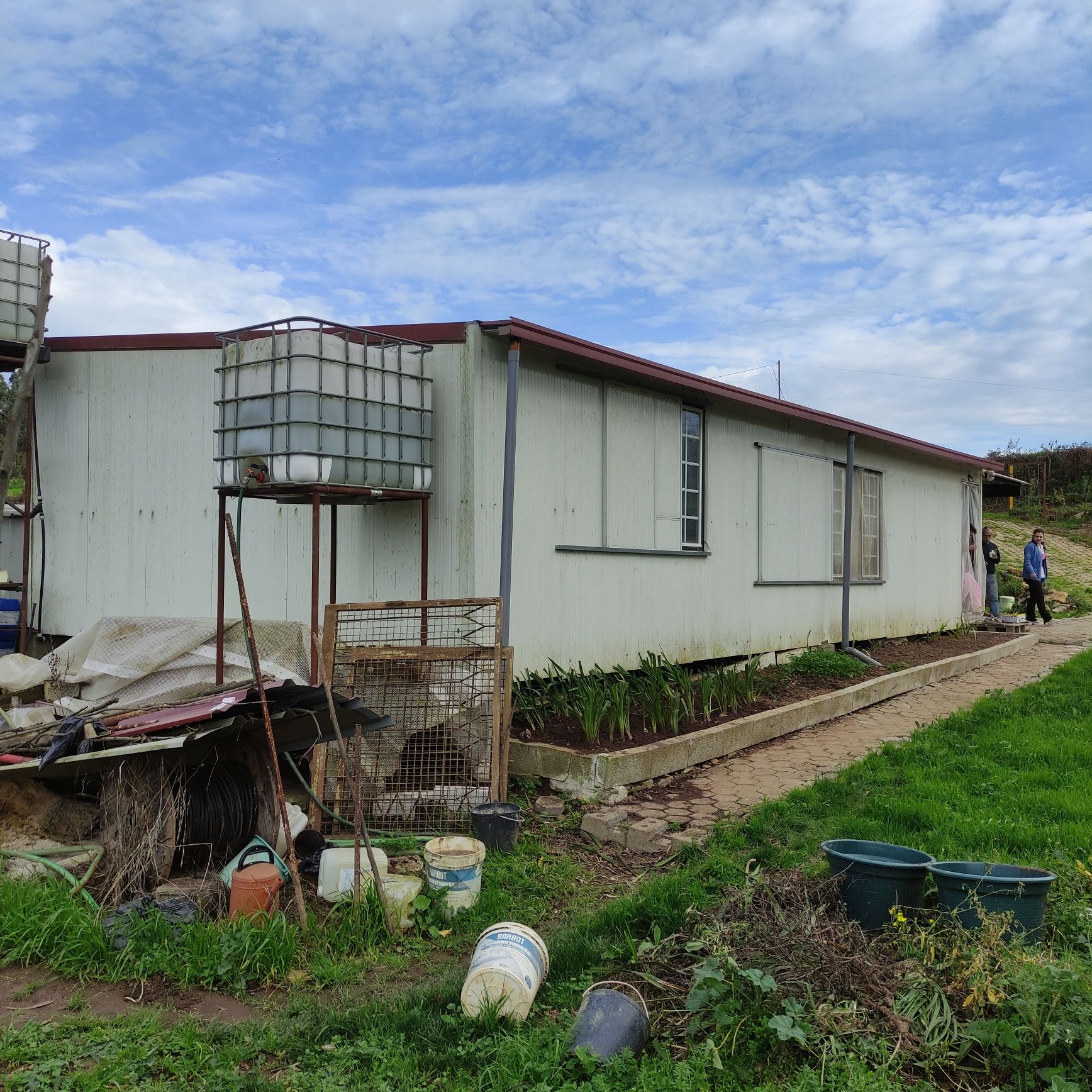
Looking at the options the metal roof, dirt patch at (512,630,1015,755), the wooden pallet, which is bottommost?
dirt patch at (512,630,1015,755)

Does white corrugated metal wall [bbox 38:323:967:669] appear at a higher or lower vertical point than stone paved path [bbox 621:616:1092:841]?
higher

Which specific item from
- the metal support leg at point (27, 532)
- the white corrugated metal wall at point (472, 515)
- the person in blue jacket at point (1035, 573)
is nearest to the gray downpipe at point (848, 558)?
the white corrugated metal wall at point (472, 515)

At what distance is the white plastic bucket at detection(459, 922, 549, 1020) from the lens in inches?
128

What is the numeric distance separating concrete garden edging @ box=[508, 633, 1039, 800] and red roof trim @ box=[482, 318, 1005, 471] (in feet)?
9.61

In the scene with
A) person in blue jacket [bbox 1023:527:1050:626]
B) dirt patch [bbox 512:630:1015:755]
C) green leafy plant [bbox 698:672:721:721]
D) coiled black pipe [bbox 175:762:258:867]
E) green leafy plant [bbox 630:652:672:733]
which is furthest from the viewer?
person in blue jacket [bbox 1023:527:1050:626]

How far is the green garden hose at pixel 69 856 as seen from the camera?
417 centimetres

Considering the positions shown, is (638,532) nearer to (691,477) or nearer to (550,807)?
(691,477)

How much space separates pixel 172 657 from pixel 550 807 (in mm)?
2917

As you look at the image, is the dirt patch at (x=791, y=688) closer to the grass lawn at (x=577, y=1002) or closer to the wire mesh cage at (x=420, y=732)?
the wire mesh cage at (x=420, y=732)

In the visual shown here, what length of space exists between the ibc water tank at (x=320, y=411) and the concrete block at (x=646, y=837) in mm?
2787

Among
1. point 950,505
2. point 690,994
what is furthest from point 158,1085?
point 950,505

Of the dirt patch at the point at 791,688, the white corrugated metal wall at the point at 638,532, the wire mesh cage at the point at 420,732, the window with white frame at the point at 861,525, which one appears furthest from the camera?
the window with white frame at the point at 861,525

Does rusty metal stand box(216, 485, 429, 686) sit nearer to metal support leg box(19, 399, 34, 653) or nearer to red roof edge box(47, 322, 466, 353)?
red roof edge box(47, 322, 466, 353)

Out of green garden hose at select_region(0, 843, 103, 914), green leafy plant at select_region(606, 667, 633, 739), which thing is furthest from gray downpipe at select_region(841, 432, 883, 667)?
green garden hose at select_region(0, 843, 103, 914)
